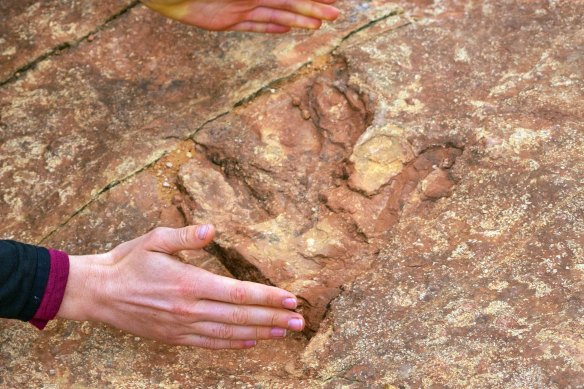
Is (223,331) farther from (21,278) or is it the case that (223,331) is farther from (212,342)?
(21,278)

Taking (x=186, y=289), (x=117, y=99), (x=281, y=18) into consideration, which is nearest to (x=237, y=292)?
(x=186, y=289)

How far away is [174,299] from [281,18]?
1.00 metres

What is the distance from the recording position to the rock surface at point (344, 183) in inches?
76.2

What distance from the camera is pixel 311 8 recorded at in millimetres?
2635

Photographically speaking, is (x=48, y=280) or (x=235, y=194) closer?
(x=48, y=280)

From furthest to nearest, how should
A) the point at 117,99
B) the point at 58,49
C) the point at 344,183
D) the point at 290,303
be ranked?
the point at 58,49 → the point at 117,99 → the point at 344,183 → the point at 290,303

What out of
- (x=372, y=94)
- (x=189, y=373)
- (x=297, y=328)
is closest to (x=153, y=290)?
(x=189, y=373)

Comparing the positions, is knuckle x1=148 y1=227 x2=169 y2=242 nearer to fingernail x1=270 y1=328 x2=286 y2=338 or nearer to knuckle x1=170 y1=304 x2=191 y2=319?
knuckle x1=170 y1=304 x2=191 y2=319

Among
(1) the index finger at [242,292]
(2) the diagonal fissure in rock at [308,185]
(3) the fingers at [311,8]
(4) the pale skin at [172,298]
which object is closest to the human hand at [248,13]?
(3) the fingers at [311,8]

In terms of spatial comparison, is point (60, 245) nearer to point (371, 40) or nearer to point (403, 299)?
point (403, 299)

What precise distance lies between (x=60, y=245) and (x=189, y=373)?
513mm

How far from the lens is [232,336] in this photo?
2020 mm

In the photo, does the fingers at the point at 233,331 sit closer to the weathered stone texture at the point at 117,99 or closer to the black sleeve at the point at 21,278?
the black sleeve at the point at 21,278

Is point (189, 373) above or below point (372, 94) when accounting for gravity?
below
